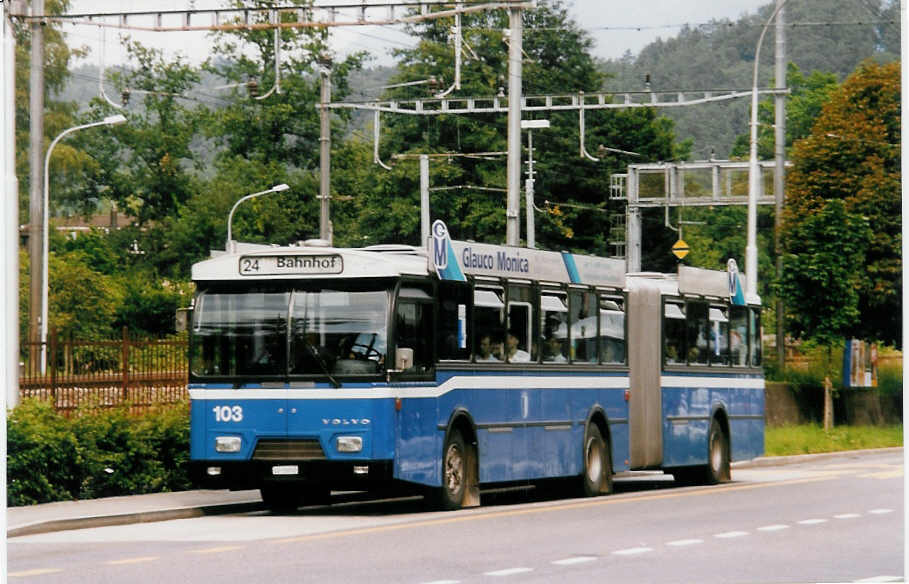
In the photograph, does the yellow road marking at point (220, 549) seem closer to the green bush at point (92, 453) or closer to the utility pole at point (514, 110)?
the green bush at point (92, 453)

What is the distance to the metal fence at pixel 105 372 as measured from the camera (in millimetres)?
23031

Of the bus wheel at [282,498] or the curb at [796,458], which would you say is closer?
the bus wheel at [282,498]

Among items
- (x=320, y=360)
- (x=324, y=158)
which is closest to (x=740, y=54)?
(x=324, y=158)

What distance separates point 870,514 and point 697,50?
5845cm

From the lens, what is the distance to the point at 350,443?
62.7ft

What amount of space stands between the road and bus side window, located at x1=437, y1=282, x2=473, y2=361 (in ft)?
5.44

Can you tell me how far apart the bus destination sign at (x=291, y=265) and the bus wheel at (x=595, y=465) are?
17.8 feet

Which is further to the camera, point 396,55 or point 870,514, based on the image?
point 396,55

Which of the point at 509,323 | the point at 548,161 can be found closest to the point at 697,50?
the point at 548,161

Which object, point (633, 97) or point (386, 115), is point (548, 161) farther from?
point (633, 97)

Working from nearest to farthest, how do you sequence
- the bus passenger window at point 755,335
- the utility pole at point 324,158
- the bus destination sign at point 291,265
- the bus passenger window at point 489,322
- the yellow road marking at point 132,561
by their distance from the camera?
the yellow road marking at point 132,561, the bus destination sign at point 291,265, the bus passenger window at point 489,322, the bus passenger window at point 755,335, the utility pole at point 324,158

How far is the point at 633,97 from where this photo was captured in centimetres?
4600

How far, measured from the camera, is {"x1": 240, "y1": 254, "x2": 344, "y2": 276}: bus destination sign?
19484 millimetres

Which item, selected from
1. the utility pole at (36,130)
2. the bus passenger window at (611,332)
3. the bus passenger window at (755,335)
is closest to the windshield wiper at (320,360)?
the bus passenger window at (611,332)
